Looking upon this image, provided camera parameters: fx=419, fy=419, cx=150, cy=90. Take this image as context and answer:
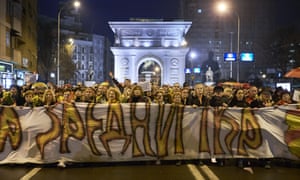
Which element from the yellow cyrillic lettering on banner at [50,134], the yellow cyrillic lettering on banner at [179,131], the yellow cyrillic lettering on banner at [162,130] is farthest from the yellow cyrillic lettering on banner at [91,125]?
the yellow cyrillic lettering on banner at [179,131]

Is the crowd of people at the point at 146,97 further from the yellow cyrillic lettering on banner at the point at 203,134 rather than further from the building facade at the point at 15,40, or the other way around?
the building facade at the point at 15,40

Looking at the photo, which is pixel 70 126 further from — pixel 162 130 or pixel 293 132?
pixel 293 132

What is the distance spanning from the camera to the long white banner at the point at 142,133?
935cm

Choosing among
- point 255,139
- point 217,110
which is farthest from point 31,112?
point 255,139

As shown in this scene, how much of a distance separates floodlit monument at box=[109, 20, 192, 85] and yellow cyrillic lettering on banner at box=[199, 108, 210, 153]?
4531 centimetres

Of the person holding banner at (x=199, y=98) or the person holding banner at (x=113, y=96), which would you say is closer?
the person holding banner at (x=113, y=96)

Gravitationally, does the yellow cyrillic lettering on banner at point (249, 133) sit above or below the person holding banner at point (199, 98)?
below

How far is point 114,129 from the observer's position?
9625 mm

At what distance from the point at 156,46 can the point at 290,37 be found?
27.6 m

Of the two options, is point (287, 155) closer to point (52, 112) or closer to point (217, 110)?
point (217, 110)

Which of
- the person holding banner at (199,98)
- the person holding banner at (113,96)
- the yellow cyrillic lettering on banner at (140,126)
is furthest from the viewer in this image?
the person holding banner at (199,98)

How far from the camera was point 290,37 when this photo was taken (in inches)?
2783

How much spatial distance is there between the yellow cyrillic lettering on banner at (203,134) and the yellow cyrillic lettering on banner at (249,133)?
785 millimetres

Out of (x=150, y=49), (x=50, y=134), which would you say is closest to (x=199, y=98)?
(x=50, y=134)
